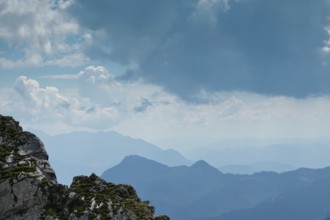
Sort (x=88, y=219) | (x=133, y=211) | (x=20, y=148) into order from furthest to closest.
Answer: (x=20, y=148)
(x=133, y=211)
(x=88, y=219)

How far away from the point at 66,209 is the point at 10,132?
19312 millimetres

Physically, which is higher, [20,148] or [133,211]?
[20,148]

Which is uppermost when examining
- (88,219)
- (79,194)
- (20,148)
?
(20,148)

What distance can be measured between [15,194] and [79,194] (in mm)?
6529

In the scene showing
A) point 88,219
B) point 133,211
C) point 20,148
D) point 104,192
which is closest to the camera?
point 88,219

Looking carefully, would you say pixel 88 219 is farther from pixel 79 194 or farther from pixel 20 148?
pixel 20 148

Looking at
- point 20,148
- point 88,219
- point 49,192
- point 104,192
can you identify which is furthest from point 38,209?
point 20,148

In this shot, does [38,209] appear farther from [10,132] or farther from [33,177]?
[10,132]

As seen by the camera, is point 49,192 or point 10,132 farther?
point 10,132

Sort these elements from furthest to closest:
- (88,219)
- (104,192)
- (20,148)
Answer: (20,148)
(104,192)
(88,219)

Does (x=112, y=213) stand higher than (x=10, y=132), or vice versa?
(x=10, y=132)

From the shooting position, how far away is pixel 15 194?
45.7 metres

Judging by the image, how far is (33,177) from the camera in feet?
152

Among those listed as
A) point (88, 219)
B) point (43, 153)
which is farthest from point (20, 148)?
point (88, 219)
